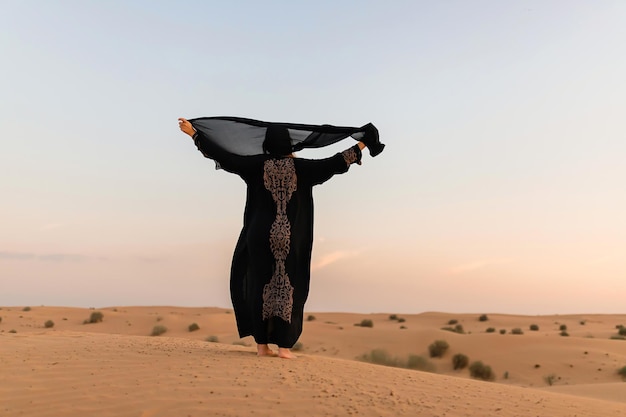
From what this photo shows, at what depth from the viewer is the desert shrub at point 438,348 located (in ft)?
63.0

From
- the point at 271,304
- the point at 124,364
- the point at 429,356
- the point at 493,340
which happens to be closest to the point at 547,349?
the point at 493,340

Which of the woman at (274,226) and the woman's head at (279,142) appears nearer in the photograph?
the woman at (274,226)

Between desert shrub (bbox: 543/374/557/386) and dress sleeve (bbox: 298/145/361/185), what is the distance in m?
9.97

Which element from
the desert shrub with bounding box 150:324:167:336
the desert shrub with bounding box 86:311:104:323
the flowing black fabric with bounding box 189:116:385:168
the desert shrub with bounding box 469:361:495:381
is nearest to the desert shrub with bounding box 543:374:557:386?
the desert shrub with bounding box 469:361:495:381

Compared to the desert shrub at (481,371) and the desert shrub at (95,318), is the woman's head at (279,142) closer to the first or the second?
the desert shrub at (481,371)

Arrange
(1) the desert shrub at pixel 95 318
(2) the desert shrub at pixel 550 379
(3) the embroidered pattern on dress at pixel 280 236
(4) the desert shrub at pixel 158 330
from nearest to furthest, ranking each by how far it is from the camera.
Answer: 1. (3) the embroidered pattern on dress at pixel 280 236
2. (2) the desert shrub at pixel 550 379
3. (4) the desert shrub at pixel 158 330
4. (1) the desert shrub at pixel 95 318

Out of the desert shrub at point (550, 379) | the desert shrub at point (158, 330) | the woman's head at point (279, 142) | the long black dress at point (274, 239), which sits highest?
the woman's head at point (279, 142)

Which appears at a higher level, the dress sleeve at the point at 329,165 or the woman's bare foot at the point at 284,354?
the dress sleeve at the point at 329,165

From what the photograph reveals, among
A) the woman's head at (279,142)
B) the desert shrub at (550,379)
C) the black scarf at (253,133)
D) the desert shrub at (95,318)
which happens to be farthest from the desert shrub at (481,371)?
the desert shrub at (95,318)

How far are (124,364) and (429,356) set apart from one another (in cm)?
1375

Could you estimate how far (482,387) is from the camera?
720cm

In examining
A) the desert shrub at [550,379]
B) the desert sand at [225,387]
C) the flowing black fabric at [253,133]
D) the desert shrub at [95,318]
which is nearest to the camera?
the desert sand at [225,387]

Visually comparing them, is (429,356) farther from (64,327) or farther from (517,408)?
(64,327)

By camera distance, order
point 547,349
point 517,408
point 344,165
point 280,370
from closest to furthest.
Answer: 1. point 517,408
2. point 280,370
3. point 344,165
4. point 547,349
